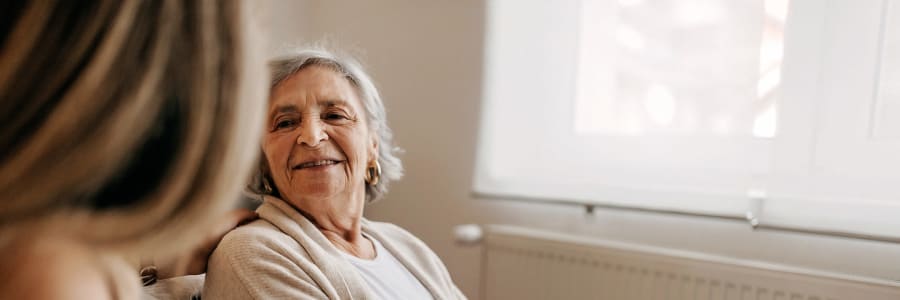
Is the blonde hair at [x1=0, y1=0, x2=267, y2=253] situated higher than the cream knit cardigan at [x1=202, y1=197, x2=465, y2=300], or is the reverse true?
the blonde hair at [x1=0, y1=0, x2=267, y2=253]

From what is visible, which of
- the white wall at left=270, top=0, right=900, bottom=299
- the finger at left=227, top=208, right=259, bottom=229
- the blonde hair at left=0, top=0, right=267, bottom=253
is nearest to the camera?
the blonde hair at left=0, top=0, right=267, bottom=253

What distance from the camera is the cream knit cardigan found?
1032 millimetres

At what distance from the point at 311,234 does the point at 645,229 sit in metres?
0.93

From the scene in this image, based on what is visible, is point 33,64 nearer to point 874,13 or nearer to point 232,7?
point 232,7

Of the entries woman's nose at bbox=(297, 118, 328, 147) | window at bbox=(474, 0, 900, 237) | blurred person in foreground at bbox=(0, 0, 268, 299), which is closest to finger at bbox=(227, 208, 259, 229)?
woman's nose at bbox=(297, 118, 328, 147)

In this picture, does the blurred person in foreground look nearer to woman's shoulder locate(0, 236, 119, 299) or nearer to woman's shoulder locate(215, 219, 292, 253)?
woman's shoulder locate(0, 236, 119, 299)

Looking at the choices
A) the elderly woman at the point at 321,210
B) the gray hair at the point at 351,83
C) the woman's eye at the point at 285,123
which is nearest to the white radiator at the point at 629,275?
the elderly woman at the point at 321,210

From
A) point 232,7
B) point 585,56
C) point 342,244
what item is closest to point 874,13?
point 585,56

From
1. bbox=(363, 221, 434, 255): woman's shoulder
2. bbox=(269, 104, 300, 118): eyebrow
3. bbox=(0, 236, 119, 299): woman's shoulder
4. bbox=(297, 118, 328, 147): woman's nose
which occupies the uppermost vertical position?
bbox=(269, 104, 300, 118): eyebrow

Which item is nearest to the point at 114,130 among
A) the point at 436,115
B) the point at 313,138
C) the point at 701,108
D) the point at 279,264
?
the point at 279,264

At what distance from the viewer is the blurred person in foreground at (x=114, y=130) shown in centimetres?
39

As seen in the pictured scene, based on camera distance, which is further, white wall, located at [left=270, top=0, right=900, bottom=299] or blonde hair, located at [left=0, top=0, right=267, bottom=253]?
white wall, located at [left=270, top=0, right=900, bottom=299]

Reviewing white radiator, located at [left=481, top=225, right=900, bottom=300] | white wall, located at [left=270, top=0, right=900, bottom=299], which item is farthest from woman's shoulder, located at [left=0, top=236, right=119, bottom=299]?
white wall, located at [left=270, top=0, right=900, bottom=299]

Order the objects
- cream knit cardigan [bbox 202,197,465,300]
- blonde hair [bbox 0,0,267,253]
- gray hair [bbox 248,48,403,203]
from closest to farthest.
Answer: blonde hair [bbox 0,0,267,253], cream knit cardigan [bbox 202,197,465,300], gray hair [bbox 248,48,403,203]
